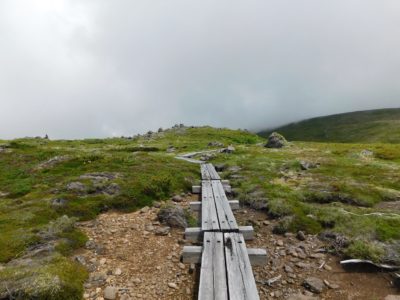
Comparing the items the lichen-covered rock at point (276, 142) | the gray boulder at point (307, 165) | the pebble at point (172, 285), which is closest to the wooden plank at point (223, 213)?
the pebble at point (172, 285)

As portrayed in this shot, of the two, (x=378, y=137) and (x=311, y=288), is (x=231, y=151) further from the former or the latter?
(x=378, y=137)

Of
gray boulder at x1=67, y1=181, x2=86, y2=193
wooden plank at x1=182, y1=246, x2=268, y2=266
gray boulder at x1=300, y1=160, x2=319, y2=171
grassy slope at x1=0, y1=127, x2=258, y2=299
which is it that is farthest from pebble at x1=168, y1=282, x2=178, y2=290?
gray boulder at x1=300, y1=160, x2=319, y2=171

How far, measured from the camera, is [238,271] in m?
7.23

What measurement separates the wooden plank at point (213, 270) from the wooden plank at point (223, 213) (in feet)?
2.09

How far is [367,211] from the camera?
13531 millimetres

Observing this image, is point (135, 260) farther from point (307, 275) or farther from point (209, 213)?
point (307, 275)

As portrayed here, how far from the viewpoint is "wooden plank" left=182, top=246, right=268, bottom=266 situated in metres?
8.50

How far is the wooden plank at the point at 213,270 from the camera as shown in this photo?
→ 6.41m

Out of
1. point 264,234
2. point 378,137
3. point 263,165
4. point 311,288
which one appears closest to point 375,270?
point 311,288

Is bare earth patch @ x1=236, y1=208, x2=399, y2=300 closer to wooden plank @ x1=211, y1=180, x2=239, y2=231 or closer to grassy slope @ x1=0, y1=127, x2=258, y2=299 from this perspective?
wooden plank @ x1=211, y1=180, x2=239, y2=231

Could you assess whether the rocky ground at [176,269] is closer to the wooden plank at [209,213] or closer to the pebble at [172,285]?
the pebble at [172,285]

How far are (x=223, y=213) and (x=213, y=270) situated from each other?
14.0 feet

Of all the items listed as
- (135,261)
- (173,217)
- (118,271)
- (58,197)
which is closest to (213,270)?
(118,271)

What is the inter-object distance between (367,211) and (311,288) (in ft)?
22.3
